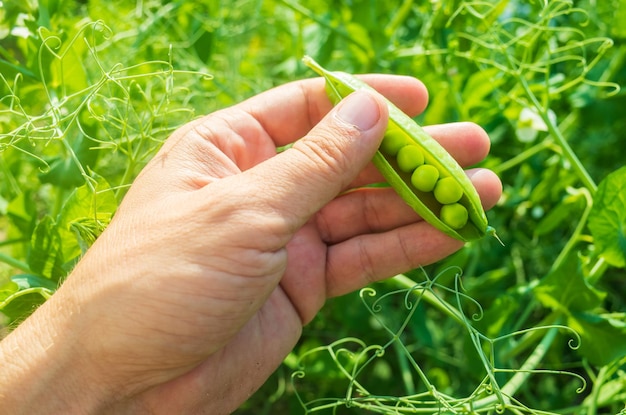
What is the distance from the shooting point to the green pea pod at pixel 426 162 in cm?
125

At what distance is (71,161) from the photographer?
153 centimetres

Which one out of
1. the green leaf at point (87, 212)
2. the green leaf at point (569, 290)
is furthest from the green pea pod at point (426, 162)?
the green leaf at point (87, 212)

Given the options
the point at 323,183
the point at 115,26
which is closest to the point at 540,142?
the point at 323,183

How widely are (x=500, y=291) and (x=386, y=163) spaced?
872 mm

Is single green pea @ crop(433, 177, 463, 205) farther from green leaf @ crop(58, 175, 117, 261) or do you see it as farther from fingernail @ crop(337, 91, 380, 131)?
green leaf @ crop(58, 175, 117, 261)

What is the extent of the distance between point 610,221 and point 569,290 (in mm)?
170

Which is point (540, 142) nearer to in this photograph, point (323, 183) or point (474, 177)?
point (474, 177)

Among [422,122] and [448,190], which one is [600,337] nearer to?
[448,190]

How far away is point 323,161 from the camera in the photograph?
3.65 ft

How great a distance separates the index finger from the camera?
1.45 m

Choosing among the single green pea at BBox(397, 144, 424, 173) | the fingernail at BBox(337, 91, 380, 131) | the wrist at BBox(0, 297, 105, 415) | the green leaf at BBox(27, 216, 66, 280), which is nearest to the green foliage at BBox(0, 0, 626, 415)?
the green leaf at BBox(27, 216, 66, 280)

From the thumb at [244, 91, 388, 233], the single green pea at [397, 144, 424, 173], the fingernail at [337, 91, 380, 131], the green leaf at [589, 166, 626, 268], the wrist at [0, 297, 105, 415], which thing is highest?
the fingernail at [337, 91, 380, 131]

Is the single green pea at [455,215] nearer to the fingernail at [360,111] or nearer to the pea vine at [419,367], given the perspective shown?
the pea vine at [419,367]

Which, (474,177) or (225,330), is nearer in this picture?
(225,330)
